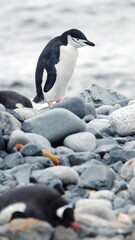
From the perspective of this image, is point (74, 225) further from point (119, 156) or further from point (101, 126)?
point (101, 126)

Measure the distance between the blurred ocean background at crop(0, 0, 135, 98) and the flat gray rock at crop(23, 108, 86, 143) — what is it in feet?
28.0

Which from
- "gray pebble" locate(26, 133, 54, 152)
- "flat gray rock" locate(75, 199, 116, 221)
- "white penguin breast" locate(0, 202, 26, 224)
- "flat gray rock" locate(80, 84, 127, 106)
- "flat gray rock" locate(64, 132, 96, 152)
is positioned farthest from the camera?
"flat gray rock" locate(80, 84, 127, 106)

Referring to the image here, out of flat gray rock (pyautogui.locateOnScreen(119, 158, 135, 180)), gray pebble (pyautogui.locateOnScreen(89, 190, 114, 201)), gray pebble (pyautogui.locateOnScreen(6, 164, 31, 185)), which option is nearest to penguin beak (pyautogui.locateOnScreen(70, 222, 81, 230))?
gray pebble (pyautogui.locateOnScreen(89, 190, 114, 201))

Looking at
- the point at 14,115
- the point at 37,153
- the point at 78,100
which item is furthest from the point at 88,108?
the point at 37,153

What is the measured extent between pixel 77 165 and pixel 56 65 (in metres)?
3.25

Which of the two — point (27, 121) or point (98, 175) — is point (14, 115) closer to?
point (27, 121)

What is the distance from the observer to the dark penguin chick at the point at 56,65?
8086mm

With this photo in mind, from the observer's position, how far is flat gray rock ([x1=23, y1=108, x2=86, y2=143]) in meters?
5.59

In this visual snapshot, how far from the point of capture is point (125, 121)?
6.00 metres

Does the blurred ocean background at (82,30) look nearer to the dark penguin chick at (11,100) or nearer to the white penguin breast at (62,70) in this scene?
the white penguin breast at (62,70)

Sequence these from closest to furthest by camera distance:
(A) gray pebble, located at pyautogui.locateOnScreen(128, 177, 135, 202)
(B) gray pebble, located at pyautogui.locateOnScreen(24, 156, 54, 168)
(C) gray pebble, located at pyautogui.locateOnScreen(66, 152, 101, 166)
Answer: (A) gray pebble, located at pyautogui.locateOnScreen(128, 177, 135, 202)
(B) gray pebble, located at pyautogui.locateOnScreen(24, 156, 54, 168)
(C) gray pebble, located at pyautogui.locateOnScreen(66, 152, 101, 166)

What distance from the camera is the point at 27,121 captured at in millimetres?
5746

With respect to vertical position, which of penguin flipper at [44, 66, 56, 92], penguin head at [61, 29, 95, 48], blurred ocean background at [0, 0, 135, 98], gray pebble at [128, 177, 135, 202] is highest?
gray pebble at [128, 177, 135, 202]

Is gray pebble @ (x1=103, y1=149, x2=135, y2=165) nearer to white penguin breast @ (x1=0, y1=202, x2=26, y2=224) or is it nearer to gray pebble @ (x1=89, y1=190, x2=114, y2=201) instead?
gray pebble @ (x1=89, y1=190, x2=114, y2=201)
